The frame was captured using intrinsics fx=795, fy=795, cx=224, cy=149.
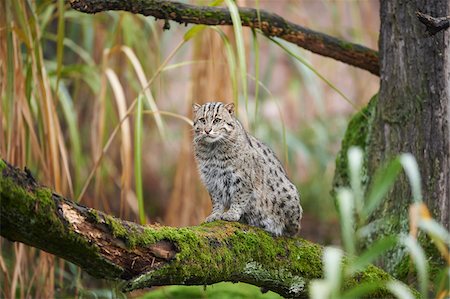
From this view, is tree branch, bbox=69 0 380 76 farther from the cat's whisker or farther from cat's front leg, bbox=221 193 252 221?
cat's front leg, bbox=221 193 252 221

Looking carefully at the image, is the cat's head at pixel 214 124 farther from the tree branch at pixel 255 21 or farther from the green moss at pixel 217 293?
the green moss at pixel 217 293

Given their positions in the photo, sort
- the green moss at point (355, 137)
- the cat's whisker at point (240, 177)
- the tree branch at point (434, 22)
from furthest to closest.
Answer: the green moss at point (355, 137), the cat's whisker at point (240, 177), the tree branch at point (434, 22)

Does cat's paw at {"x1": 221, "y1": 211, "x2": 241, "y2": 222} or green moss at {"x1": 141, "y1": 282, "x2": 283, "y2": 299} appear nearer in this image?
cat's paw at {"x1": 221, "y1": 211, "x2": 241, "y2": 222}

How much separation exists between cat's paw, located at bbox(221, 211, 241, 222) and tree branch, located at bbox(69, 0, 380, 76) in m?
0.92

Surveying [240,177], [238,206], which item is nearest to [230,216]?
[238,206]

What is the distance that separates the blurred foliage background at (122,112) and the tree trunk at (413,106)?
584mm

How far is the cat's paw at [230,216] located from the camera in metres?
3.60

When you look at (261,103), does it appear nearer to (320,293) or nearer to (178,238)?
(178,238)

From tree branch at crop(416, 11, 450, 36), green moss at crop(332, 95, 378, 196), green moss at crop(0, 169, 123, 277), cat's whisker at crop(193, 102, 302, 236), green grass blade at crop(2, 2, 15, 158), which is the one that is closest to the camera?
green moss at crop(0, 169, 123, 277)

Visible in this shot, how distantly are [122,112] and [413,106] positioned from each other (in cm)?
165

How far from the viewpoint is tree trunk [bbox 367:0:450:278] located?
384cm

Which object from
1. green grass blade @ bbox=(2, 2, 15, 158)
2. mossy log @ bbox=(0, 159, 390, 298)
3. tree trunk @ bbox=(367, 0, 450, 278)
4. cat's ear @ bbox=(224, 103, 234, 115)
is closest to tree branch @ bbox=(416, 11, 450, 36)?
tree trunk @ bbox=(367, 0, 450, 278)

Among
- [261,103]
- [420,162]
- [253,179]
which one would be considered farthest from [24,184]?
[261,103]

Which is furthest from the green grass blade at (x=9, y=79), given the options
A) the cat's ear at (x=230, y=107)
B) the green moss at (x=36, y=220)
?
the green moss at (x=36, y=220)
